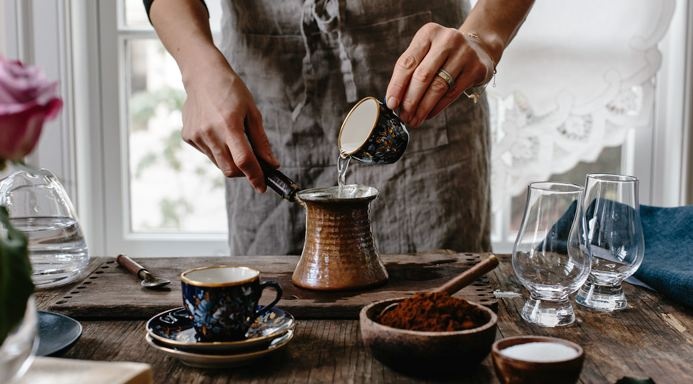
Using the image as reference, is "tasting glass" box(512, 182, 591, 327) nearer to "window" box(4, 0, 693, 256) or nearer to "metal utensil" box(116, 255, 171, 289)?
"metal utensil" box(116, 255, 171, 289)

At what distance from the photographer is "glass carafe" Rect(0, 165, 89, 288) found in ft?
4.46

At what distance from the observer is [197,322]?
98 cm

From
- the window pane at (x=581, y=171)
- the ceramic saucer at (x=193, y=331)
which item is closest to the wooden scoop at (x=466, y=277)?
the ceramic saucer at (x=193, y=331)

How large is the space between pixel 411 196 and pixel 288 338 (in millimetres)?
828

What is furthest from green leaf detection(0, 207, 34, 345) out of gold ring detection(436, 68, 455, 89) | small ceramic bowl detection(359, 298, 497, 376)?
gold ring detection(436, 68, 455, 89)

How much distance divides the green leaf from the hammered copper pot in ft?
2.07

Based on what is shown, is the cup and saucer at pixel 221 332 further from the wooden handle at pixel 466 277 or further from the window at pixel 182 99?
the window at pixel 182 99

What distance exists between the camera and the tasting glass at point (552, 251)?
1099 millimetres

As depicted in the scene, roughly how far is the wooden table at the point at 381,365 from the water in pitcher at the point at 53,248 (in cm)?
10

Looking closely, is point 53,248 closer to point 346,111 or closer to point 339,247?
point 339,247

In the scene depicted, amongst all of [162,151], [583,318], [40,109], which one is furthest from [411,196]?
[40,109]

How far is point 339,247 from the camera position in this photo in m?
1.26

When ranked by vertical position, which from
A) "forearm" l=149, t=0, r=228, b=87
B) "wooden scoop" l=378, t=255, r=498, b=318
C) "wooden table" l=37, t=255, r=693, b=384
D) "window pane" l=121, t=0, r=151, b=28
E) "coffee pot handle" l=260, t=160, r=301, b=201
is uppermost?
"window pane" l=121, t=0, r=151, b=28

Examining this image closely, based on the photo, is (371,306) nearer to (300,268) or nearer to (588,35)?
(300,268)
